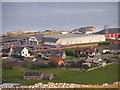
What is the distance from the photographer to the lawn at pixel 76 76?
5.02 metres

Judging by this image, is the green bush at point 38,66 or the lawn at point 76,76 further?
the green bush at point 38,66

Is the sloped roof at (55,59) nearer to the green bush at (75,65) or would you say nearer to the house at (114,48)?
the green bush at (75,65)

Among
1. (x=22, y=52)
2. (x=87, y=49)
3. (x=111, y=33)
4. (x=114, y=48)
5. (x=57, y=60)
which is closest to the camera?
(x=57, y=60)

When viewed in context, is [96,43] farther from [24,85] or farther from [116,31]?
[24,85]

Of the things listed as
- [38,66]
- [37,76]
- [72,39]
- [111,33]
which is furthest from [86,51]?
[111,33]

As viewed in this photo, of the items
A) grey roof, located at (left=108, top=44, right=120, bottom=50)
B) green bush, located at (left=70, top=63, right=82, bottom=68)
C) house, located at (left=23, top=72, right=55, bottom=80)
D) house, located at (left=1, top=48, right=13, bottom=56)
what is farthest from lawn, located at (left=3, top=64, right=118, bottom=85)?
grey roof, located at (left=108, top=44, right=120, bottom=50)

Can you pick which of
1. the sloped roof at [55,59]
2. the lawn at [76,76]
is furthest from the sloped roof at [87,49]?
the lawn at [76,76]

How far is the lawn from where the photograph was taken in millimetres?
5020

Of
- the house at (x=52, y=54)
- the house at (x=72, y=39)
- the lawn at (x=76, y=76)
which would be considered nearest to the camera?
the lawn at (x=76, y=76)

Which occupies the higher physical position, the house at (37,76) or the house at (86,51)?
the house at (86,51)

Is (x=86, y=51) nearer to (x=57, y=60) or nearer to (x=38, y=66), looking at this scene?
(x=57, y=60)

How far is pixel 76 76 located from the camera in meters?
5.20

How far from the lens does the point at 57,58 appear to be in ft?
19.1

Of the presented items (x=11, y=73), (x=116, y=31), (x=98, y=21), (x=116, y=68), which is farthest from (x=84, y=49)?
(x=98, y=21)
